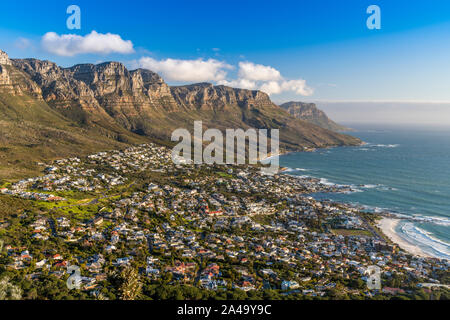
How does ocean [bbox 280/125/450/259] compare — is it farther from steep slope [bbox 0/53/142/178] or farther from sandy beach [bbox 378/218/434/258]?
steep slope [bbox 0/53/142/178]

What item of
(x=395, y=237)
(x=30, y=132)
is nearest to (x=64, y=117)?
(x=30, y=132)

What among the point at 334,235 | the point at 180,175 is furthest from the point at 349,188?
the point at 180,175

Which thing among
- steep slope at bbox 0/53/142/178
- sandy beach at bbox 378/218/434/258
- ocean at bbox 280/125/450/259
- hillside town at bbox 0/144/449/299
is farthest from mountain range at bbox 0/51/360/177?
sandy beach at bbox 378/218/434/258

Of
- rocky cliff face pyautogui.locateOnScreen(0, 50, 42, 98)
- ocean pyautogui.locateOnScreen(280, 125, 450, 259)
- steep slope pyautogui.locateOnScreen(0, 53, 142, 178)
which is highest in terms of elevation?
rocky cliff face pyautogui.locateOnScreen(0, 50, 42, 98)

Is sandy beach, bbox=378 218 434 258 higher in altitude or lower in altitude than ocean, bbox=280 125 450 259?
lower

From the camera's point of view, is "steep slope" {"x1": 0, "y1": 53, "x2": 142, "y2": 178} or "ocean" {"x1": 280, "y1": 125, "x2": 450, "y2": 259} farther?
"steep slope" {"x1": 0, "y1": 53, "x2": 142, "y2": 178}

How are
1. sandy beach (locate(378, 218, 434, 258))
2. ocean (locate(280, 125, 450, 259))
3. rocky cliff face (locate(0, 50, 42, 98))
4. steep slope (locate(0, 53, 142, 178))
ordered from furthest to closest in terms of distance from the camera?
1. rocky cliff face (locate(0, 50, 42, 98))
2. steep slope (locate(0, 53, 142, 178))
3. ocean (locate(280, 125, 450, 259))
4. sandy beach (locate(378, 218, 434, 258))
